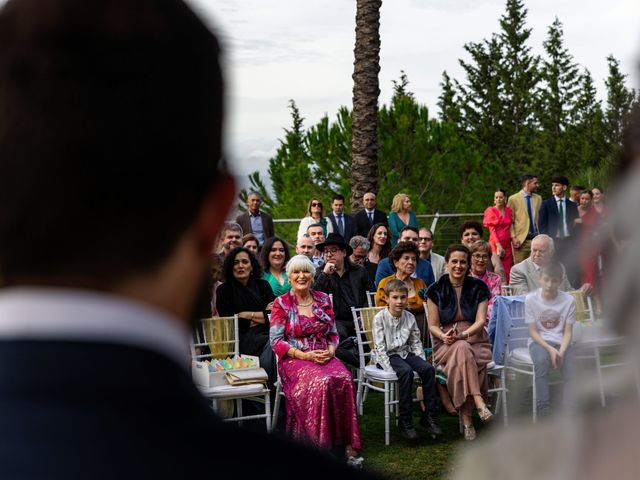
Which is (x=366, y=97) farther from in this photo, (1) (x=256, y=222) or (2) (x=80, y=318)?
(2) (x=80, y=318)

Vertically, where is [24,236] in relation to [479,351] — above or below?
above

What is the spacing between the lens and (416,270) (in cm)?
874

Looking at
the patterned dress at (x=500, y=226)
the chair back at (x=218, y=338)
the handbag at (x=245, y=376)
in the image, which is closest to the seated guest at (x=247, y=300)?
the chair back at (x=218, y=338)

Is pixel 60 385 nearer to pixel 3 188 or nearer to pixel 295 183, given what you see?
pixel 3 188

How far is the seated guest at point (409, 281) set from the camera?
7.80 metres

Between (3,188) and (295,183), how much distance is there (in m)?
15.2

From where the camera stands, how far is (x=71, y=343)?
0.55 m

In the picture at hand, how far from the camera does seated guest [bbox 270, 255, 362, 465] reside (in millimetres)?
6258

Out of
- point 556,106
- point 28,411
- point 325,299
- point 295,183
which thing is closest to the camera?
point 28,411

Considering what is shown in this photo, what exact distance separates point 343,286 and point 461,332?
1.44 m

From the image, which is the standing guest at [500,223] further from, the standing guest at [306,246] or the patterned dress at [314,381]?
the patterned dress at [314,381]

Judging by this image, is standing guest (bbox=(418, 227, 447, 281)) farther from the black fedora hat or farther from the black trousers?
the black trousers

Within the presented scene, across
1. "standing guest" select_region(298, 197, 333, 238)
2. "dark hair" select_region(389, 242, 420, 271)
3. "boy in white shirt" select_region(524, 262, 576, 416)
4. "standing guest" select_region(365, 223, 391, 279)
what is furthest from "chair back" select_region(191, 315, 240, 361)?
"boy in white shirt" select_region(524, 262, 576, 416)

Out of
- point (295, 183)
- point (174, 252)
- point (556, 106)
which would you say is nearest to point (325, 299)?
point (174, 252)
